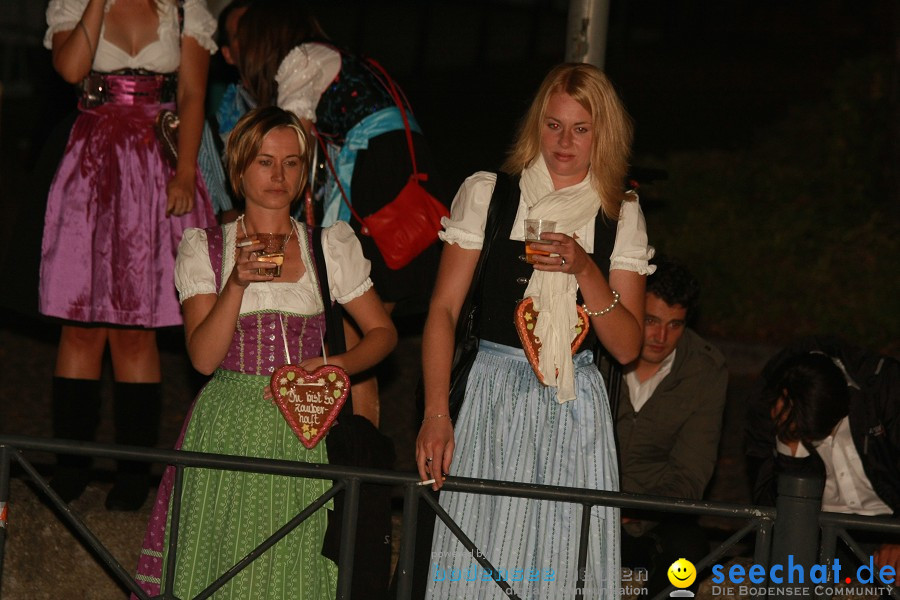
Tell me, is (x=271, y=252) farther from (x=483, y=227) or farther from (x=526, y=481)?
(x=526, y=481)

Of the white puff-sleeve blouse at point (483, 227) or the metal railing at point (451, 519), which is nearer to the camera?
the metal railing at point (451, 519)

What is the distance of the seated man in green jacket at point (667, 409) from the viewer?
17.4 feet

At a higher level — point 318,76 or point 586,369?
point 318,76

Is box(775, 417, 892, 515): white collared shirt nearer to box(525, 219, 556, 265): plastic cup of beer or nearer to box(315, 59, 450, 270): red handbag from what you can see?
box(315, 59, 450, 270): red handbag

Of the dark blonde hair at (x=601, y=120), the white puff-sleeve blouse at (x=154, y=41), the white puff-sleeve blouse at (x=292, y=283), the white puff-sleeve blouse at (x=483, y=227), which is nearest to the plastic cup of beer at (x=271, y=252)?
the white puff-sleeve blouse at (x=292, y=283)

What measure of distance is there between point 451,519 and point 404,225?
195cm

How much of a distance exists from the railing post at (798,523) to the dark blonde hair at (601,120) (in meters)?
0.97

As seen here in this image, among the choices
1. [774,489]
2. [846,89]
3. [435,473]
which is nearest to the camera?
[435,473]

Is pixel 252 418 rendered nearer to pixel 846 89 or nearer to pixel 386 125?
pixel 386 125

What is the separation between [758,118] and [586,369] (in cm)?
1493

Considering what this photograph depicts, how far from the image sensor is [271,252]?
4023mm

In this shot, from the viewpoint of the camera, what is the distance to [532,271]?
4098 mm

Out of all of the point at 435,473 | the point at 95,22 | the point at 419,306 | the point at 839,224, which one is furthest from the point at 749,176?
the point at 435,473

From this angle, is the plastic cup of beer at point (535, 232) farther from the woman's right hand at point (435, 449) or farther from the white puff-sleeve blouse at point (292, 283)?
the white puff-sleeve blouse at point (292, 283)
